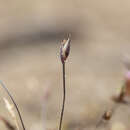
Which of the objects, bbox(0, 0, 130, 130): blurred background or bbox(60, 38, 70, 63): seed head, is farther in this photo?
bbox(0, 0, 130, 130): blurred background

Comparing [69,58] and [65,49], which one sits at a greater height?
[65,49]

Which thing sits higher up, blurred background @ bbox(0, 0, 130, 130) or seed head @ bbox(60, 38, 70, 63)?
seed head @ bbox(60, 38, 70, 63)

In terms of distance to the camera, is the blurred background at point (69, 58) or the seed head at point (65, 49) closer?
the seed head at point (65, 49)

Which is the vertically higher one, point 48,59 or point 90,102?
point 90,102

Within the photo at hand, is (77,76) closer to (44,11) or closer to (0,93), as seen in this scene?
(0,93)

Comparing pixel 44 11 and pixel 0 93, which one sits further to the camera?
pixel 44 11

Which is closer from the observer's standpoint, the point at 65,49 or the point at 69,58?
the point at 65,49

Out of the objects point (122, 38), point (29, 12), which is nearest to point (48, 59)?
point (122, 38)

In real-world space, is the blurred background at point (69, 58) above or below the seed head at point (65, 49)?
below
